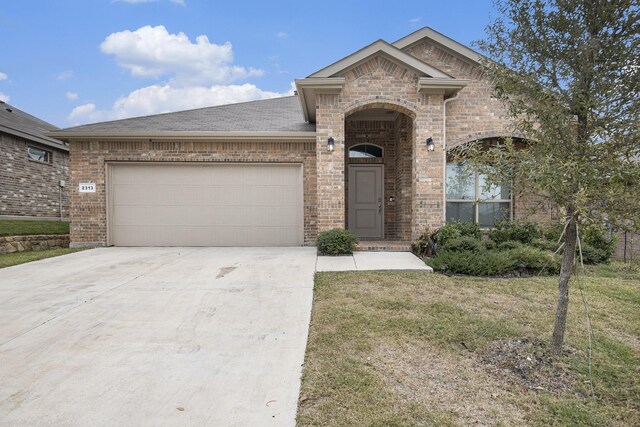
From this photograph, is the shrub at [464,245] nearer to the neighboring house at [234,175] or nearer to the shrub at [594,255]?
the neighboring house at [234,175]

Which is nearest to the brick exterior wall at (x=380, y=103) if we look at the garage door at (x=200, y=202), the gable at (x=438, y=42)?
the garage door at (x=200, y=202)

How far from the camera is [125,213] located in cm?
966

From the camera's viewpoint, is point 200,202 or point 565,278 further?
point 200,202

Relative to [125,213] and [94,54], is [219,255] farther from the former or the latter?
[94,54]

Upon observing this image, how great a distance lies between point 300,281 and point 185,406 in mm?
3238

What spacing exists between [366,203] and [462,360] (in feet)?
25.5

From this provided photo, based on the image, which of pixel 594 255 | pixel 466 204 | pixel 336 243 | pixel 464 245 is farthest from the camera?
pixel 466 204

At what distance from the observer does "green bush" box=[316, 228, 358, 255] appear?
309 inches

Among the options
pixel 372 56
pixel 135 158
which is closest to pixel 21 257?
pixel 135 158

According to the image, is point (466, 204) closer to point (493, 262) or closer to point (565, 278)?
point (493, 262)

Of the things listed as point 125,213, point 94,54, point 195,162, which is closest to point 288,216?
point 195,162

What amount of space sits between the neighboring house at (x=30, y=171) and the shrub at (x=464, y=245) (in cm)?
1262

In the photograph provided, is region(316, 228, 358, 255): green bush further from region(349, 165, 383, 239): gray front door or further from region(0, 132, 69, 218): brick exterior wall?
region(0, 132, 69, 218): brick exterior wall

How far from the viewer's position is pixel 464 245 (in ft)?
22.5
